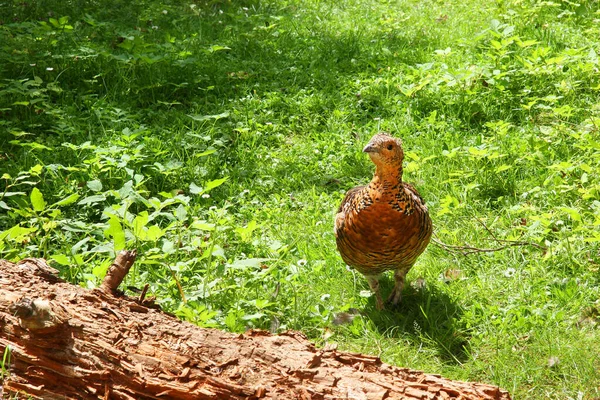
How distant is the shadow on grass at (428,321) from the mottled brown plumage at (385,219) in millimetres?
357

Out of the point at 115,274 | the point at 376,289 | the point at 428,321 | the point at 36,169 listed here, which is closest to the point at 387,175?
the point at 376,289

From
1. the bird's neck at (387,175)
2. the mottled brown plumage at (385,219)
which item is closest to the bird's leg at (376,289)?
the mottled brown plumage at (385,219)

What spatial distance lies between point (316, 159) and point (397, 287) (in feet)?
6.00

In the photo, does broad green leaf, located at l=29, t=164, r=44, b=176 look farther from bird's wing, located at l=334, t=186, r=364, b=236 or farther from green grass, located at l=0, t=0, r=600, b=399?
bird's wing, located at l=334, t=186, r=364, b=236

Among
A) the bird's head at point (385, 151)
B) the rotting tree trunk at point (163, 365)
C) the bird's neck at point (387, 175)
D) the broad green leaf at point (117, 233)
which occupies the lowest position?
the broad green leaf at point (117, 233)

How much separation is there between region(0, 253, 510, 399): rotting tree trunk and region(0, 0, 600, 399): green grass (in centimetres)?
92

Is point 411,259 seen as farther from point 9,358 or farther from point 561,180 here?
point 9,358

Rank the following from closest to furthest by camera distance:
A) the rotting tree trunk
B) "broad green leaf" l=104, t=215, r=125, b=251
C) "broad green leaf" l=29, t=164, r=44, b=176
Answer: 1. the rotting tree trunk
2. "broad green leaf" l=104, t=215, r=125, b=251
3. "broad green leaf" l=29, t=164, r=44, b=176

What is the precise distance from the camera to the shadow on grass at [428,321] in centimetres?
412

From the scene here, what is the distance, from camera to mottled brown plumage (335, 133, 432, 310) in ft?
13.3

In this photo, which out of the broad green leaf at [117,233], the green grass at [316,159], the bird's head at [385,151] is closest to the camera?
the broad green leaf at [117,233]

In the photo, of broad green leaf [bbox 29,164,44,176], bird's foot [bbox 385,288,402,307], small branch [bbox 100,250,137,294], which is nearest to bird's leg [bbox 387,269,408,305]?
bird's foot [bbox 385,288,402,307]

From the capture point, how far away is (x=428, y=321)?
14.1 ft

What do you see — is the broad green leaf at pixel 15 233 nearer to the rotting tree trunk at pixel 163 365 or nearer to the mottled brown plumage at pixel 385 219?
the rotting tree trunk at pixel 163 365
